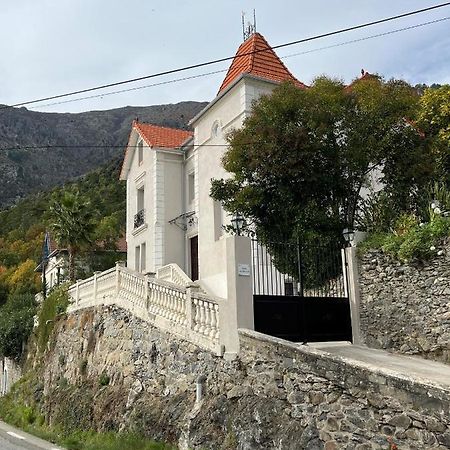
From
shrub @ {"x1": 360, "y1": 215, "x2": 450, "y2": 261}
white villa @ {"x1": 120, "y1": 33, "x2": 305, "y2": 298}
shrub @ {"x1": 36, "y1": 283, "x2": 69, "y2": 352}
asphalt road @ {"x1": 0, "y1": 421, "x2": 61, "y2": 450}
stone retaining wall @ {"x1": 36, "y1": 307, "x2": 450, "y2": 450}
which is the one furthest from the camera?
shrub @ {"x1": 36, "y1": 283, "x2": 69, "y2": 352}

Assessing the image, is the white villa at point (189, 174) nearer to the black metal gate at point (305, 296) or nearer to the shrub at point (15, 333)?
the black metal gate at point (305, 296)

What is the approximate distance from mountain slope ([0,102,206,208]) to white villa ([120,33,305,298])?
76764mm

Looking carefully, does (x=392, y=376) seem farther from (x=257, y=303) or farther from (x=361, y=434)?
(x=257, y=303)

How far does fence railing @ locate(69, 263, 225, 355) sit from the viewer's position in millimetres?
9930

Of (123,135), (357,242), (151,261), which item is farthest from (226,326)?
(123,135)

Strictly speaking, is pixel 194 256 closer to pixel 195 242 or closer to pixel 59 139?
pixel 195 242

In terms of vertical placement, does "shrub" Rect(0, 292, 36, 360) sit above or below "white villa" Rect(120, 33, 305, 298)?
below

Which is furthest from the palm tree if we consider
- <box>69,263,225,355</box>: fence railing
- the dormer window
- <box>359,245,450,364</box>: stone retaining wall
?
<box>359,245,450,364</box>: stone retaining wall

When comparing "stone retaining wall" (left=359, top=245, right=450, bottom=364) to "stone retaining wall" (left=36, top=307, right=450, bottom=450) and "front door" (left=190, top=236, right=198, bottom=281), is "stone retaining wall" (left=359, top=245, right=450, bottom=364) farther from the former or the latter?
"front door" (left=190, top=236, right=198, bottom=281)

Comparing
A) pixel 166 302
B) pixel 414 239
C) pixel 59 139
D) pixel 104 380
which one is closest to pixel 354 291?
pixel 414 239

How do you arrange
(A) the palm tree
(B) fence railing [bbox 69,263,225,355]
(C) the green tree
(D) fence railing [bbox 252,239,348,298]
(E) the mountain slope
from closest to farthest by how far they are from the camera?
(B) fence railing [bbox 69,263,225,355] → (D) fence railing [bbox 252,239,348,298] → (C) the green tree → (A) the palm tree → (E) the mountain slope

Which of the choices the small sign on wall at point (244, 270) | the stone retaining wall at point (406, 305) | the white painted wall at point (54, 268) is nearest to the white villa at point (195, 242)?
the small sign on wall at point (244, 270)

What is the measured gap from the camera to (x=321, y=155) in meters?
14.1

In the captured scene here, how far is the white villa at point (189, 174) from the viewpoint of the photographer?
60.2 ft
